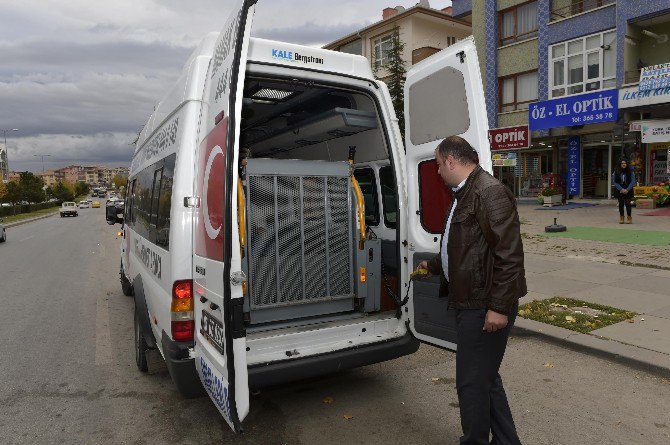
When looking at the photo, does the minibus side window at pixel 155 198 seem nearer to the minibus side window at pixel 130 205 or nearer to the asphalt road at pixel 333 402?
the asphalt road at pixel 333 402

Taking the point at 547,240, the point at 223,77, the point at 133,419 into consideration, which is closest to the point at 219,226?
the point at 223,77

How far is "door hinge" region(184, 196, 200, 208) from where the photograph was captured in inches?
129

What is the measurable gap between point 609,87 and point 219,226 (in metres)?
22.5

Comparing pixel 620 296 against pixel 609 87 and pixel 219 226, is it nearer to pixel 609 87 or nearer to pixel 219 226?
pixel 219 226

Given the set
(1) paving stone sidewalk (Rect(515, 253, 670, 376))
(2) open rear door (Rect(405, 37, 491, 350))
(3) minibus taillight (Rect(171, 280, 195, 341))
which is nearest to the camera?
(3) minibus taillight (Rect(171, 280, 195, 341))

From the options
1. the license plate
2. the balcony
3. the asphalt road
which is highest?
the balcony

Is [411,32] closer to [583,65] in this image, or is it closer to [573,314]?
[583,65]

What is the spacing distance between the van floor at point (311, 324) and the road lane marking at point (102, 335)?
7.47 ft

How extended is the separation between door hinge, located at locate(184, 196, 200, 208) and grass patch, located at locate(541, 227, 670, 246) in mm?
10682

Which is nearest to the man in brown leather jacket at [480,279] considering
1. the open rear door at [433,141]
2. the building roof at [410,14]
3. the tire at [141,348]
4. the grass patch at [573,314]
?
the open rear door at [433,141]

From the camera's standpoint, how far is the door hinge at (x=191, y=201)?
10.8ft

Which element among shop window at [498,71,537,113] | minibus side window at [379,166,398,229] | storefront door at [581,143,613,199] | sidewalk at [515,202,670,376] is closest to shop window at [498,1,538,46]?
shop window at [498,71,537,113]

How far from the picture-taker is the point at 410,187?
398 cm

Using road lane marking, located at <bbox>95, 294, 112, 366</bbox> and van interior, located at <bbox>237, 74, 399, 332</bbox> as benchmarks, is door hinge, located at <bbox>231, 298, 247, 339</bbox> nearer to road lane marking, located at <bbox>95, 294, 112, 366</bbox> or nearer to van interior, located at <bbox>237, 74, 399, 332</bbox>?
van interior, located at <bbox>237, 74, 399, 332</bbox>
